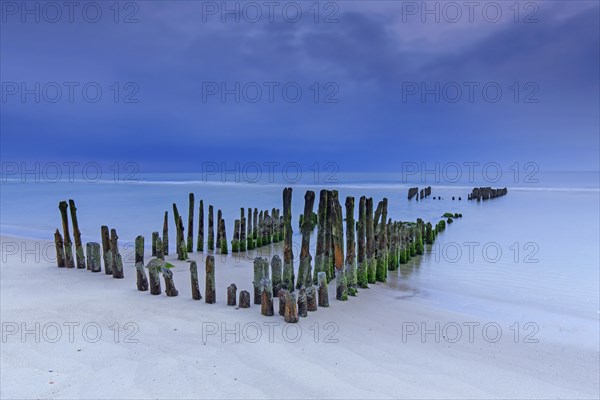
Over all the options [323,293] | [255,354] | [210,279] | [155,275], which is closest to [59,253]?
[155,275]

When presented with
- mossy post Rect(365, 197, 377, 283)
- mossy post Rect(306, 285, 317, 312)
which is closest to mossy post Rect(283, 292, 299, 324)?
mossy post Rect(306, 285, 317, 312)

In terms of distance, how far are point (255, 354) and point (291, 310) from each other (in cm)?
119

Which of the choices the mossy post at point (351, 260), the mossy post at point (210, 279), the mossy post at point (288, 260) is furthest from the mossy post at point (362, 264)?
the mossy post at point (210, 279)

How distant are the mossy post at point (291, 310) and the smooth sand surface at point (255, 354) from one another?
17 cm

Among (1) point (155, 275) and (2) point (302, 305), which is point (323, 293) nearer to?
(2) point (302, 305)

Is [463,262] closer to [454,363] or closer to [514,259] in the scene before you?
[514,259]

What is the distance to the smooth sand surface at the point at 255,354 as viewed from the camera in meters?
4.41

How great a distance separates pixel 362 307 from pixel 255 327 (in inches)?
92.3

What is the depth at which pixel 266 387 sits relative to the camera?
440cm

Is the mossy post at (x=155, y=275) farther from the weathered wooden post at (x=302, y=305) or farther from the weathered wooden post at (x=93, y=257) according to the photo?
the weathered wooden post at (x=302, y=305)

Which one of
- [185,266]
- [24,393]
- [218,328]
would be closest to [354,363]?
[218,328]

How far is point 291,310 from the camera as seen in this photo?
20.5 ft

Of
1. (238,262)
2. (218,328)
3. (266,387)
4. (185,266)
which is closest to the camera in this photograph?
(266,387)

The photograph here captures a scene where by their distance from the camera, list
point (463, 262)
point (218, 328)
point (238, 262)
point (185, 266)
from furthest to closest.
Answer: point (463, 262), point (238, 262), point (185, 266), point (218, 328)
